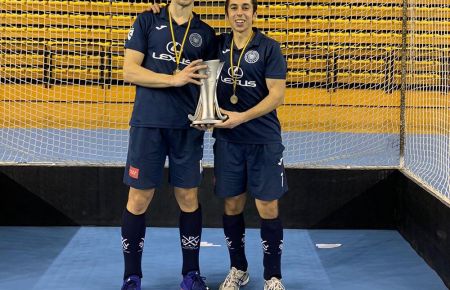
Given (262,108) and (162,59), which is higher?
(162,59)

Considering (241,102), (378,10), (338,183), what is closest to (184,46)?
(241,102)

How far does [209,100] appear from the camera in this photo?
9.07 ft

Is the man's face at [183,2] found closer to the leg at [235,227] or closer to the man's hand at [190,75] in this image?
the man's hand at [190,75]

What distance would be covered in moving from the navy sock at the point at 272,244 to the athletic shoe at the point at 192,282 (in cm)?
34

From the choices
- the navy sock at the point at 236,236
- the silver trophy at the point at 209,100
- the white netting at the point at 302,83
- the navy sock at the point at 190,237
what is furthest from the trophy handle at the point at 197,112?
the white netting at the point at 302,83

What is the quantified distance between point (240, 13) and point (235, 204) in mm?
997

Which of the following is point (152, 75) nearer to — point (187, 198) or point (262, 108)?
point (262, 108)

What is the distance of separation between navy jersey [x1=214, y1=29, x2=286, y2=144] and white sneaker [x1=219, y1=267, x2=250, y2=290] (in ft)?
2.42

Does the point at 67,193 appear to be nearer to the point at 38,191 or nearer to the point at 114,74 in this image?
the point at 38,191

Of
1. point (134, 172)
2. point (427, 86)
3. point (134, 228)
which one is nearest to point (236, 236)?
point (134, 228)

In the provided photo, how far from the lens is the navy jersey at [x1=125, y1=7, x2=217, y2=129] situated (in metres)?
2.85

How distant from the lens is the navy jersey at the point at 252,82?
9.54 feet

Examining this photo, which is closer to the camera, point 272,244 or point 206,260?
point 272,244

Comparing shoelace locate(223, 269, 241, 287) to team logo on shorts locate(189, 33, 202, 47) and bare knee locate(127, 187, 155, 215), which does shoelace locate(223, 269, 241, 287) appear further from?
Answer: team logo on shorts locate(189, 33, 202, 47)
